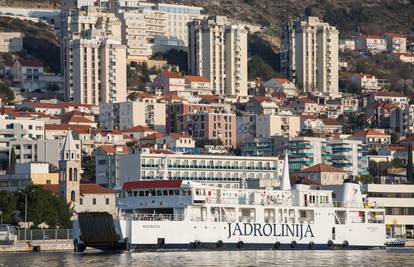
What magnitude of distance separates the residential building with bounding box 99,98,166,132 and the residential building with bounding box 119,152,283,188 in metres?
36.6

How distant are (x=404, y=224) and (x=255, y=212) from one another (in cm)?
3439

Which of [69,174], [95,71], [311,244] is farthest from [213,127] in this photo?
[311,244]

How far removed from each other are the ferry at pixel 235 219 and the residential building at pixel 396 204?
2459 cm

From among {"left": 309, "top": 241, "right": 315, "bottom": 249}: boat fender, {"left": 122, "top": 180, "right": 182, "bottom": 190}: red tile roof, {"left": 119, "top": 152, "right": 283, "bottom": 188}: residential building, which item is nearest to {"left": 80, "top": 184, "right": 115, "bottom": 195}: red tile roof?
{"left": 119, "top": 152, "right": 283, "bottom": 188}: residential building

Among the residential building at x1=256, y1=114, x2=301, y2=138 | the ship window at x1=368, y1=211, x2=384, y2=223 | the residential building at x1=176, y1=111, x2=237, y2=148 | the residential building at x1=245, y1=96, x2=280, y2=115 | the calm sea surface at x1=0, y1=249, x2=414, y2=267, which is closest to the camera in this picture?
the calm sea surface at x1=0, y1=249, x2=414, y2=267

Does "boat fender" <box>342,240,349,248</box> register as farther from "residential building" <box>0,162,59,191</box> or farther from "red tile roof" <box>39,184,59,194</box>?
"residential building" <box>0,162,59,191</box>

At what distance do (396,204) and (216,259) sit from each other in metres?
44.4

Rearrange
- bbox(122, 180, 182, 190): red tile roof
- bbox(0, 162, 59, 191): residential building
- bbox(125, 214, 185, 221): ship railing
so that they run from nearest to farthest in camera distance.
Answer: bbox(125, 214, 185, 221): ship railing
bbox(122, 180, 182, 190): red tile roof
bbox(0, 162, 59, 191): residential building

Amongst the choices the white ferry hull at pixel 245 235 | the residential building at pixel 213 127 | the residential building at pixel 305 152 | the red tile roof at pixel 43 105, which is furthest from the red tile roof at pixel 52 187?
the red tile roof at pixel 43 105

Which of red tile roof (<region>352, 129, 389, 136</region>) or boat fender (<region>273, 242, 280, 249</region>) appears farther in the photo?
red tile roof (<region>352, 129, 389, 136</region>)

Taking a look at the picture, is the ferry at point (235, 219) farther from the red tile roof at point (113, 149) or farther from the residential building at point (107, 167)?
the red tile roof at point (113, 149)

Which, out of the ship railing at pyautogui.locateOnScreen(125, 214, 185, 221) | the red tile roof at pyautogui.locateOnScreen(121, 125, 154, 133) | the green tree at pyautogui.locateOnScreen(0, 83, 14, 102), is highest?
the green tree at pyautogui.locateOnScreen(0, 83, 14, 102)

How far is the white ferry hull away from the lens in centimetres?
8244

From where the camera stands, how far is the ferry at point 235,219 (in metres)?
82.8
